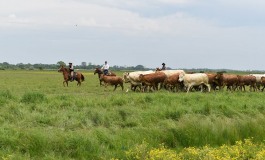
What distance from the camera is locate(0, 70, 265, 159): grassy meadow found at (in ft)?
32.7

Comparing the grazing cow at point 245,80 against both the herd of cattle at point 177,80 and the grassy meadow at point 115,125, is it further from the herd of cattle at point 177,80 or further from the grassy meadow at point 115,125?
the grassy meadow at point 115,125

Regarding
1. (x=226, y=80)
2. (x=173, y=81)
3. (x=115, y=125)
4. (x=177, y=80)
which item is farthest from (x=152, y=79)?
(x=115, y=125)

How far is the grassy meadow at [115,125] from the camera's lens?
32.7 ft

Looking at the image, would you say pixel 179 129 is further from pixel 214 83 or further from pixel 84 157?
pixel 214 83

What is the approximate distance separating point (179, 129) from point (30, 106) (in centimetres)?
718

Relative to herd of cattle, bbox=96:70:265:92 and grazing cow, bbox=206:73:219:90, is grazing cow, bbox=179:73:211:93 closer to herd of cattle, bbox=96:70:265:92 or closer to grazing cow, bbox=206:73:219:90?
herd of cattle, bbox=96:70:265:92

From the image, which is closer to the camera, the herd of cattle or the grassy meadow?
the grassy meadow

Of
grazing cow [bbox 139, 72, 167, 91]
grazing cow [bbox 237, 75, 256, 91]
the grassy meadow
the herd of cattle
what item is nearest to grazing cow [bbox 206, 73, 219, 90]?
the herd of cattle

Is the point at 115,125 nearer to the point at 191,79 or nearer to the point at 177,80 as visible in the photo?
the point at 177,80

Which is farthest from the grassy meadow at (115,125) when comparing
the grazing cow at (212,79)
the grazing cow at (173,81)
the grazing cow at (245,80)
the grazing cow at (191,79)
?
the grazing cow at (245,80)

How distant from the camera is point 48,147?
9922mm

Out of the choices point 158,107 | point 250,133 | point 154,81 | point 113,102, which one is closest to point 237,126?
point 250,133

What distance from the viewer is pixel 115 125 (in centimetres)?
1371

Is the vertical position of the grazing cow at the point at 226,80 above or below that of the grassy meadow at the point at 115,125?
above
